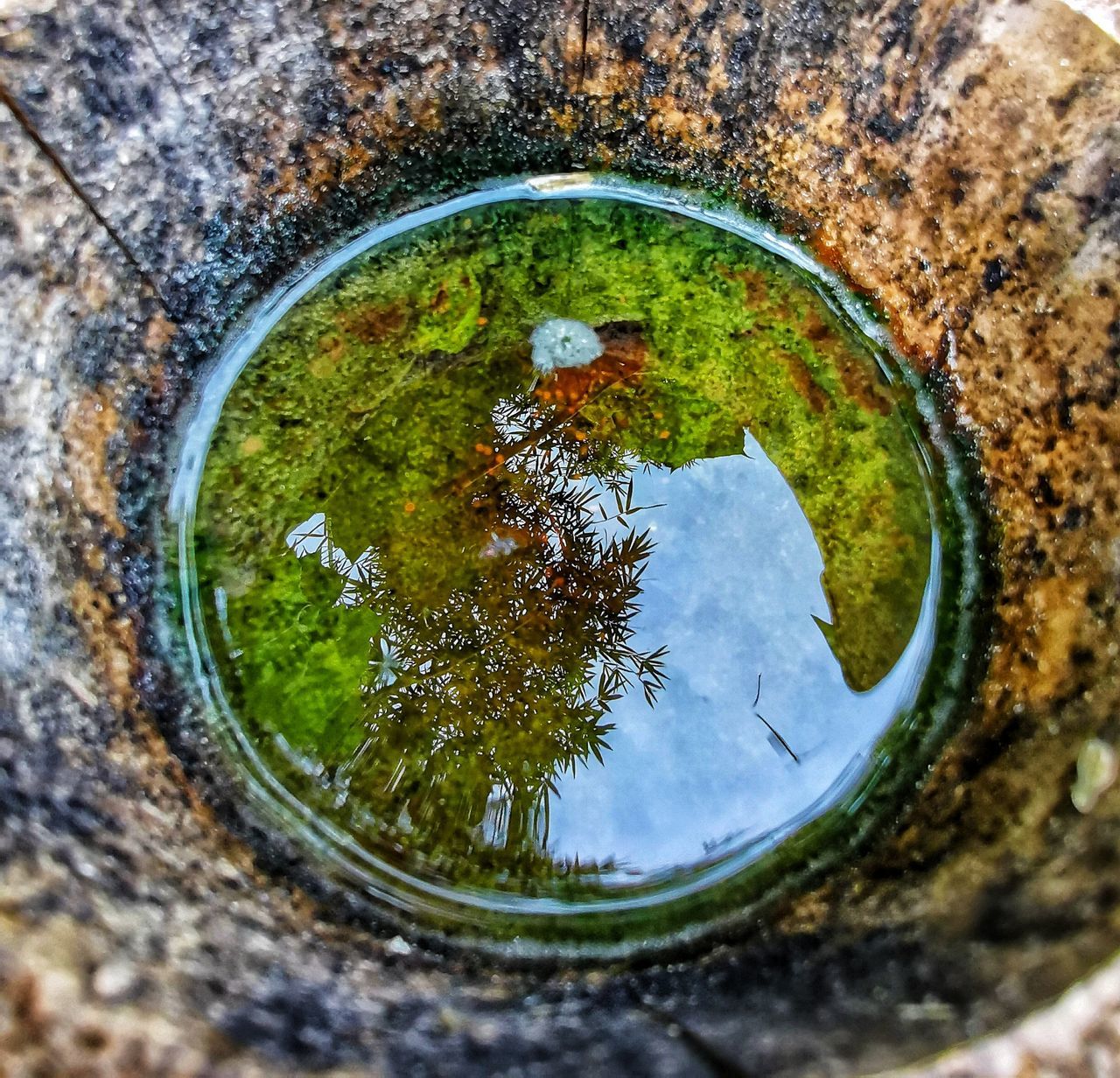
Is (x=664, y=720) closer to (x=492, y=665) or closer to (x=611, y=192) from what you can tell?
(x=492, y=665)

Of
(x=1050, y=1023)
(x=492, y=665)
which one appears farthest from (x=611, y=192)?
(x=1050, y=1023)

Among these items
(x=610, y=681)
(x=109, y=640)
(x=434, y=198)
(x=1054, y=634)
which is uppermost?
(x=434, y=198)

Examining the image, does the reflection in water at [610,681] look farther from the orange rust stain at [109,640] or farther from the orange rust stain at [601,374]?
the orange rust stain at [109,640]

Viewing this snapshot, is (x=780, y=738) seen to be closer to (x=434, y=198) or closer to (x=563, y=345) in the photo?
(x=563, y=345)

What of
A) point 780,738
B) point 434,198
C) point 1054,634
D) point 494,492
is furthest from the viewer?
point 434,198

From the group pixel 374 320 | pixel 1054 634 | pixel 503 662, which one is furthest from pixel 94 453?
pixel 1054 634

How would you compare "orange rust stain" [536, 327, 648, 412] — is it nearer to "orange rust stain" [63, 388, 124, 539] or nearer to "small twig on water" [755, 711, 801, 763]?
"small twig on water" [755, 711, 801, 763]

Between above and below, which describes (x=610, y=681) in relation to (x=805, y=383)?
below

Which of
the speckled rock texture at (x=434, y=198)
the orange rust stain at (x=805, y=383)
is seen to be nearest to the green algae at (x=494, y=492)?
the orange rust stain at (x=805, y=383)
